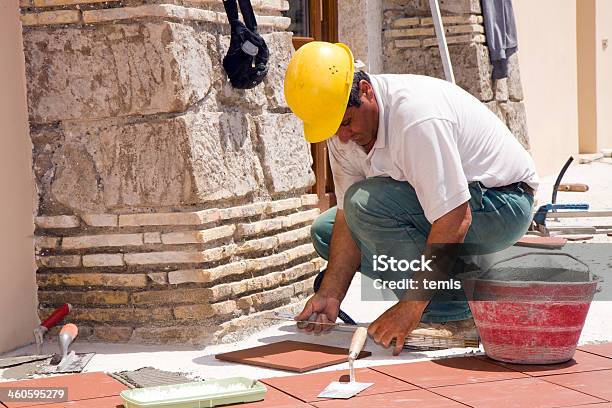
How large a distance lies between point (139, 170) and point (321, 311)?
919 mm

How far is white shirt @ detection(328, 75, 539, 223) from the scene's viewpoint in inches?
146

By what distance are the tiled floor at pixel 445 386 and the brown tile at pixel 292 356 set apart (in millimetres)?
120

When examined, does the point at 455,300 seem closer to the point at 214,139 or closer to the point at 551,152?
the point at 214,139

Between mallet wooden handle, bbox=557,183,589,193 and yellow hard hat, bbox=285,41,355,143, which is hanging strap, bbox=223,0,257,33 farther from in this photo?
mallet wooden handle, bbox=557,183,589,193

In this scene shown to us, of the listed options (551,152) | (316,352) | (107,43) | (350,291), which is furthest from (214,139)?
(551,152)

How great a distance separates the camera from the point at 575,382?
3447 millimetres

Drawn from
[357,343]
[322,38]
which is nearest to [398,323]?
[357,343]

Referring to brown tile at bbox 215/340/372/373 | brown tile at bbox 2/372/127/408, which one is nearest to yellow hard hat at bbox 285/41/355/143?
brown tile at bbox 215/340/372/373

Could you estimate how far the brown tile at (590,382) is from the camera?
3.31 meters

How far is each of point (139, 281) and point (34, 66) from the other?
978 mm

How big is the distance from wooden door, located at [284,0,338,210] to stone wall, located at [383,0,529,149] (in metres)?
0.93

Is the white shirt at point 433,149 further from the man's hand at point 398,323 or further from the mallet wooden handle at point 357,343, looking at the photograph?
the mallet wooden handle at point 357,343

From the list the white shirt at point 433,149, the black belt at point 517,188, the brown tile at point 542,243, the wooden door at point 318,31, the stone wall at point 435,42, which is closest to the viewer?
the white shirt at point 433,149

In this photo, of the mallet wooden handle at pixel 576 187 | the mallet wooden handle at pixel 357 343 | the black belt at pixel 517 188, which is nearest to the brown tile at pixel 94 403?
the mallet wooden handle at pixel 357 343
